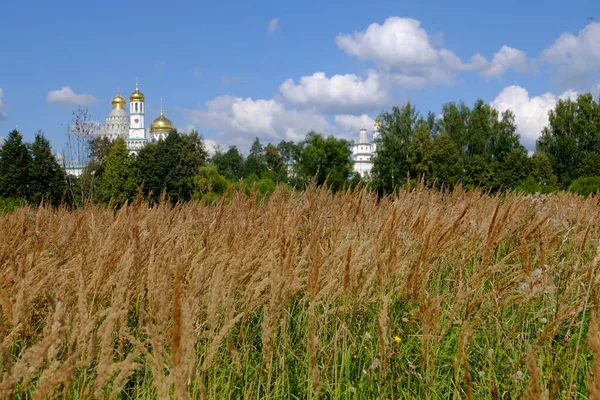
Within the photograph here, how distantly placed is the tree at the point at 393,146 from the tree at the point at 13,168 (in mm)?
27245

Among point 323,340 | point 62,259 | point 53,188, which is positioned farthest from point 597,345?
point 53,188

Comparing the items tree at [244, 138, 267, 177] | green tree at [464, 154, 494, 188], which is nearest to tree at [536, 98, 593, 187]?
green tree at [464, 154, 494, 188]

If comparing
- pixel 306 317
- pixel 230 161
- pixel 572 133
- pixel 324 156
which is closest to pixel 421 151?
pixel 572 133

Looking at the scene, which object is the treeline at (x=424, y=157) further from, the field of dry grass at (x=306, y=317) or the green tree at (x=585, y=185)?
the field of dry grass at (x=306, y=317)

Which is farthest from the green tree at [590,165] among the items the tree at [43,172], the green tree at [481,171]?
the tree at [43,172]

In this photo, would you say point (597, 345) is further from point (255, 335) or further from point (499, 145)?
point (499, 145)

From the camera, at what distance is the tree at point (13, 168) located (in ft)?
132

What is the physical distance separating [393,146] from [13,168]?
97.6 feet

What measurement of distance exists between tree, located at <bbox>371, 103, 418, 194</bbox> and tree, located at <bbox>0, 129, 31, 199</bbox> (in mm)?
27245

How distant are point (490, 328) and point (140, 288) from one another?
1.44 metres

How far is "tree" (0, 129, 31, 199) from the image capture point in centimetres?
4016

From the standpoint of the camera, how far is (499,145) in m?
51.1

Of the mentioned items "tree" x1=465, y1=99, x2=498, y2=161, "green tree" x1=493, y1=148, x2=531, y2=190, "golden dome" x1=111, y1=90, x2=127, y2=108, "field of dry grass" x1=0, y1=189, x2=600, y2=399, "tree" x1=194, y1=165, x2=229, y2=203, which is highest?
"golden dome" x1=111, y1=90, x2=127, y2=108

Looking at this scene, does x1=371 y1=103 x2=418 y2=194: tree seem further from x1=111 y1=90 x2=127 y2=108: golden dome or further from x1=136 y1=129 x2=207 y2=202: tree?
x1=111 y1=90 x2=127 y2=108: golden dome
